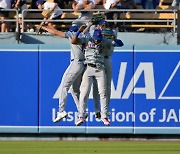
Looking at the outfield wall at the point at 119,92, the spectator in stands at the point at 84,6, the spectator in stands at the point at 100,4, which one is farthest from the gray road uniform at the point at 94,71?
the spectator in stands at the point at 100,4

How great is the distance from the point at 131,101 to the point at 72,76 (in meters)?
3.76

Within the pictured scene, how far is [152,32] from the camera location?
2150 cm

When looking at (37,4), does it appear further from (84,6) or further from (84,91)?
(84,91)

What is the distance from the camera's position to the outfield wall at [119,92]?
794 inches

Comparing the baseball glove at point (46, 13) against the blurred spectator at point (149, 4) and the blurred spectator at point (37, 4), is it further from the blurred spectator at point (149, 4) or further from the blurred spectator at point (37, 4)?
the blurred spectator at point (149, 4)

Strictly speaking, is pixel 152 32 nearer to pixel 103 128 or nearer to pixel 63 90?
pixel 103 128

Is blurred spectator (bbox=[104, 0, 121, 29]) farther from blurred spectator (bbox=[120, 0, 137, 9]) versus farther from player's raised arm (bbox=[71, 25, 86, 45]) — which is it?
player's raised arm (bbox=[71, 25, 86, 45])

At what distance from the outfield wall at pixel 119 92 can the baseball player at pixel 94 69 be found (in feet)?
11.4

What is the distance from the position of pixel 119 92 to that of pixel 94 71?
12.3ft

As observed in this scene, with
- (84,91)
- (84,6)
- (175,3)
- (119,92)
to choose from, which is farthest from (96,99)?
(175,3)

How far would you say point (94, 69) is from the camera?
54.3ft

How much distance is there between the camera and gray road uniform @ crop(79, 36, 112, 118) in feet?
53.8

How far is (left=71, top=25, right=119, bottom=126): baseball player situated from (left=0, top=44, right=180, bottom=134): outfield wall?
11.4 ft

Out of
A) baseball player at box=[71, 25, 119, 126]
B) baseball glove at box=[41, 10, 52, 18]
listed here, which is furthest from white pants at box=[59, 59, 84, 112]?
baseball glove at box=[41, 10, 52, 18]
